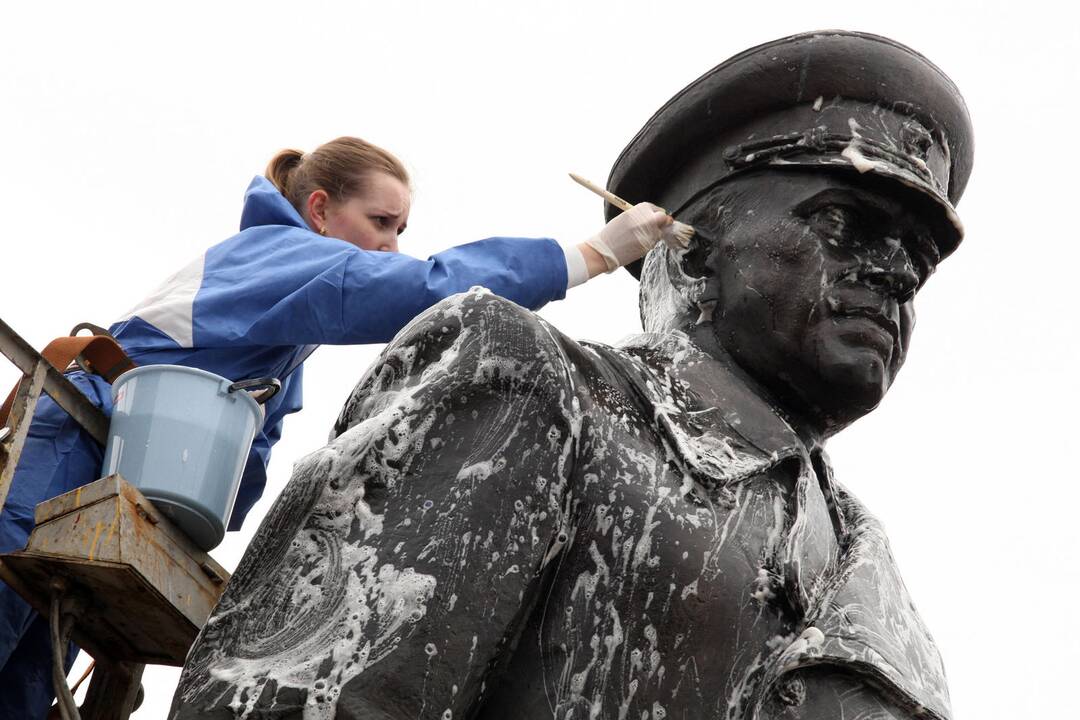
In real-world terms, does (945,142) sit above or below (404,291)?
above

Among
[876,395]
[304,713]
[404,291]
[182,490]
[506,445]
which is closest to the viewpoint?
[304,713]

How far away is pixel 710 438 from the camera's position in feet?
11.9

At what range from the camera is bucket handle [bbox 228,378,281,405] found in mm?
4727

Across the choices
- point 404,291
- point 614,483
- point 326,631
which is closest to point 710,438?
point 614,483

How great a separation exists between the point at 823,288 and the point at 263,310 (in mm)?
1853

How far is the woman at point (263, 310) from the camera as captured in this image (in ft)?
15.1

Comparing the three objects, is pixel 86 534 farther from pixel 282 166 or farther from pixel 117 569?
pixel 282 166

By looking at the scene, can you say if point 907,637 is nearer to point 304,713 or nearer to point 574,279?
point 304,713

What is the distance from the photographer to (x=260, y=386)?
4820 mm

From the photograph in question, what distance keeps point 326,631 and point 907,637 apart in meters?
1.15

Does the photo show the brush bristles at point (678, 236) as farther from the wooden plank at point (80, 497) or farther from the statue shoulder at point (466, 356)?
the wooden plank at point (80, 497)

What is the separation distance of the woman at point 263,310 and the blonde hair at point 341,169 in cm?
24

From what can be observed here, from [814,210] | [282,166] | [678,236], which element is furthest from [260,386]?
[814,210]

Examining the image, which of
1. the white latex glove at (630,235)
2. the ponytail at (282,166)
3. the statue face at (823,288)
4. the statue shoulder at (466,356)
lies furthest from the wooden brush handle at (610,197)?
the ponytail at (282,166)
